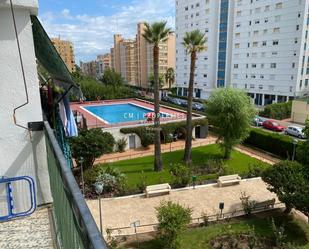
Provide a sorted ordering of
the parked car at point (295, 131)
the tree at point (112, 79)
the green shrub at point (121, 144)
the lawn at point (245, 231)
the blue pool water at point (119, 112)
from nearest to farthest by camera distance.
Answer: the lawn at point (245, 231)
the green shrub at point (121, 144)
the parked car at point (295, 131)
the blue pool water at point (119, 112)
the tree at point (112, 79)

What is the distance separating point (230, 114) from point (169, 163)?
6465 millimetres

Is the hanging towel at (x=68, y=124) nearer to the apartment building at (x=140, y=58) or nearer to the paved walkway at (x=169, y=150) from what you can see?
the paved walkway at (x=169, y=150)

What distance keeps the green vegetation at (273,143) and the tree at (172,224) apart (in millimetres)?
15081

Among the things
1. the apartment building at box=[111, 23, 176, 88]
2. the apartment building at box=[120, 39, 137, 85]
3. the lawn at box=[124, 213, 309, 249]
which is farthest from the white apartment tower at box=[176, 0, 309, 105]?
the lawn at box=[124, 213, 309, 249]

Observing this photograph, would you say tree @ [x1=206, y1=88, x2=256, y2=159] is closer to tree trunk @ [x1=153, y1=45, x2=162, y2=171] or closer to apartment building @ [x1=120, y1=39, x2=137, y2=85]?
tree trunk @ [x1=153, y1=45, x2=162, y2=171]

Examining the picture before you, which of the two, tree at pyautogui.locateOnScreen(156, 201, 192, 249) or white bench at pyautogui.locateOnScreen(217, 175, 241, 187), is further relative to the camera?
white bench at pyautogui.locateOnScreen(217, 175, 241, 187)

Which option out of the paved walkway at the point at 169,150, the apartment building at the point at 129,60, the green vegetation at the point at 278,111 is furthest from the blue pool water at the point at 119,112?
the apartment building at the point at 129,60

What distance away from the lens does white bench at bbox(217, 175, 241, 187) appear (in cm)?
1817

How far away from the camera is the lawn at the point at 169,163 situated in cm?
1943

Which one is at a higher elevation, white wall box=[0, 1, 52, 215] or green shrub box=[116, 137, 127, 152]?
white wall box=[0, 1, 52, 215]

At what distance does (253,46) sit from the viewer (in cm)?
4822

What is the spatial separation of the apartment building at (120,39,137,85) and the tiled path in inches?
3460

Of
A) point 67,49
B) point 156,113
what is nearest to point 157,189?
point 156,113

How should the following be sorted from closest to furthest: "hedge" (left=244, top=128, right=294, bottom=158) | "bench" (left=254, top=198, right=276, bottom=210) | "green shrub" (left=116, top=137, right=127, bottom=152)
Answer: "bench" (left=254, top=198, right=276, bottom=210) → "hedge" (left=244, top=128, right=294, bottom=158) → "green shrub" (left=116, top=137, right=127, bottom=152)
